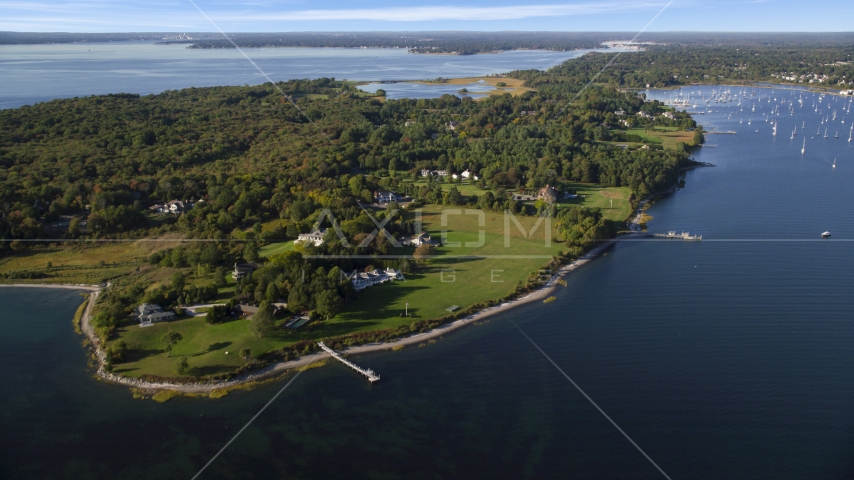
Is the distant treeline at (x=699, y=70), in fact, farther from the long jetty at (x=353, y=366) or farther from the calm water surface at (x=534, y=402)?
the long jetty at (x=353, y=366)

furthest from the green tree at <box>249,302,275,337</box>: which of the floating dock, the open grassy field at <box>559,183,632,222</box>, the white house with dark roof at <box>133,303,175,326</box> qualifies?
the open grassy field at <box>559,183,632,222</box>

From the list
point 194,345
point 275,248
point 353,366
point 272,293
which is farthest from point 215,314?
point 275,248

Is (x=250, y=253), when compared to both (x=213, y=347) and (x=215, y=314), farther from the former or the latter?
(x=213, y=347)

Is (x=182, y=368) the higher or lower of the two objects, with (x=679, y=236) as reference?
lower

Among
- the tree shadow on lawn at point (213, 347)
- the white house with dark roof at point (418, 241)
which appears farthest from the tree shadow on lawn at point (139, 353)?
the white house with dark roof at point (418, 241)

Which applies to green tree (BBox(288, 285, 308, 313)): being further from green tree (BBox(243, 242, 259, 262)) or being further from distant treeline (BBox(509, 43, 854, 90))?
distant treeline (BBox(509, 43, 854, 90))
